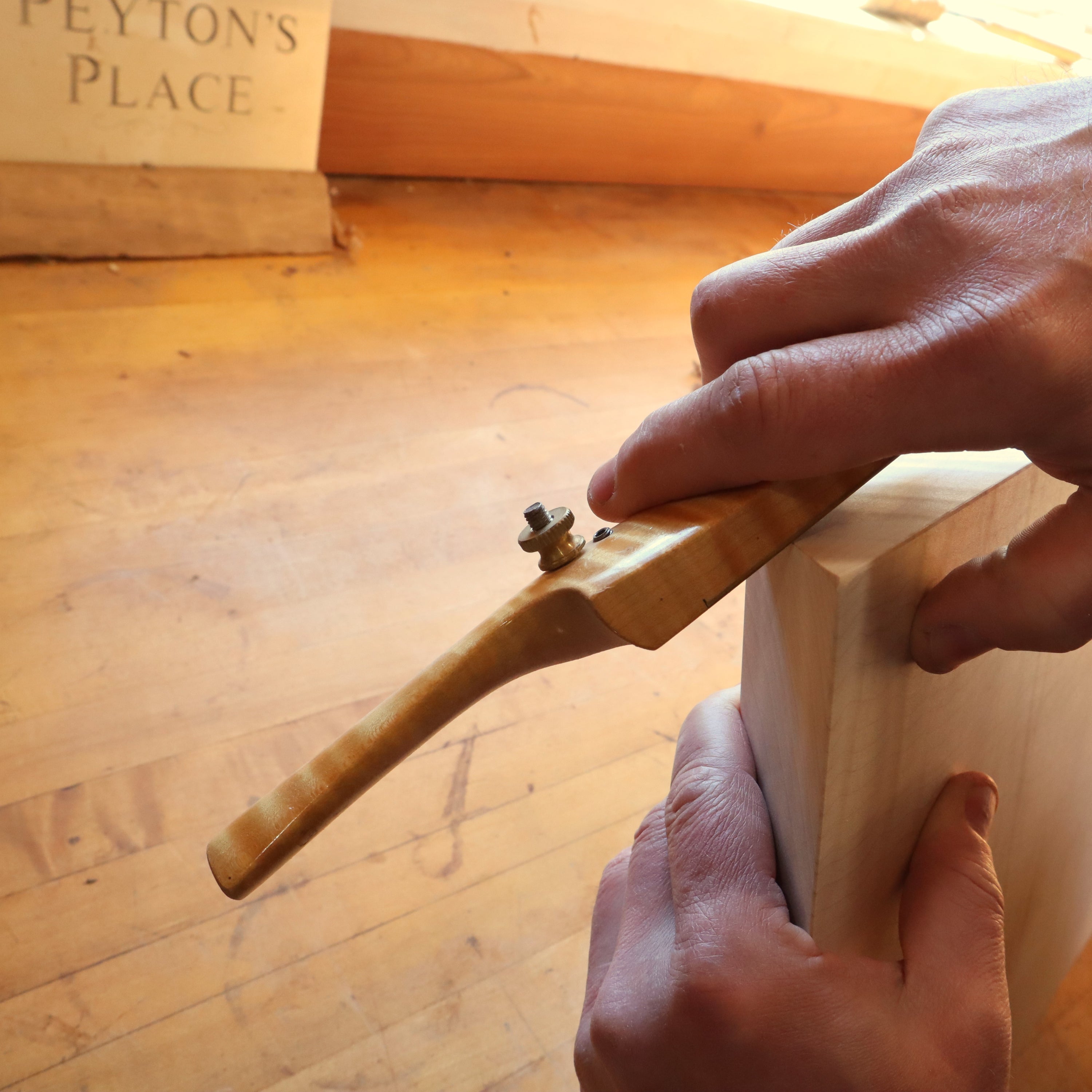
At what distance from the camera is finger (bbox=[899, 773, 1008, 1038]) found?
0.50 m

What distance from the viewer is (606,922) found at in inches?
24.8

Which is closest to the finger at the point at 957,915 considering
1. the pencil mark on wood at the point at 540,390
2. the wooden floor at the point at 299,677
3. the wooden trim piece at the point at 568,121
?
the wooden floor at the point at 299,677

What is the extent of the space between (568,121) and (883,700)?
1.38 m

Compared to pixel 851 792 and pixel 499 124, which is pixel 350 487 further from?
pixel 499 124


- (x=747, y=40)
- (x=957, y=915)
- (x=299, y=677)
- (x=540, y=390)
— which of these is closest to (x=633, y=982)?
(x=957, y=915)

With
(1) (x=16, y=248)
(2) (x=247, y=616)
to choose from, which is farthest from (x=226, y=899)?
(1) (x=16, y=248)

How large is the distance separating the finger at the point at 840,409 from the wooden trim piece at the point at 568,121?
1155 mm

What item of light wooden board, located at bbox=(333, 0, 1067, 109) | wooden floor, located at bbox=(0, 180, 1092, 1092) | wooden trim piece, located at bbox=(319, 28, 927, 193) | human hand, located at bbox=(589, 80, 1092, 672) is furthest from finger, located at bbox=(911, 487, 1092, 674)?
wooden trim piece, located at bbox=(319, 28, 927, 193)

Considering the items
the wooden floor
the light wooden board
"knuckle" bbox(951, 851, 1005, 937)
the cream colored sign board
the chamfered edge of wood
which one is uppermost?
the light wooden board

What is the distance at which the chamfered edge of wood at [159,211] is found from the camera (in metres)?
1.14

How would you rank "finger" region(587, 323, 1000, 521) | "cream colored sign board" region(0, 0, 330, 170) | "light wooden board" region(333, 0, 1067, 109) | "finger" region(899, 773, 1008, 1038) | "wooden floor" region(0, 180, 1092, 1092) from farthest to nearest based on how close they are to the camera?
"light wooden board" region(333, 0, 1067, 109)
"cream colored sign board" region(0, 0, 330, 170)
"wooden floor" region(0, 180, 1092, 1092)
"finger" region(899, 773, 1008, 1038)
"finger" region(587, 323, 1000, 521)

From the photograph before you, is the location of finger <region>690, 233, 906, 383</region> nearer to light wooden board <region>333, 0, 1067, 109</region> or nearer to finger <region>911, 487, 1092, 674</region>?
finger <region>911, 487, 1092, 674</region>

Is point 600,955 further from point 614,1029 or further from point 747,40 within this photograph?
point 747,40

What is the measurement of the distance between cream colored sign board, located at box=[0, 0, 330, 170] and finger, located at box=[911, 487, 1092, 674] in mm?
1109
